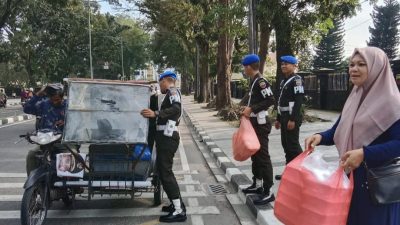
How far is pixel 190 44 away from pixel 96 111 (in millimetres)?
36163

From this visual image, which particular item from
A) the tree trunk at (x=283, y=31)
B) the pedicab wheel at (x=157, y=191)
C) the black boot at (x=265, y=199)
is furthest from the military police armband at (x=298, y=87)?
the tree trunk at (x=283, y=31)

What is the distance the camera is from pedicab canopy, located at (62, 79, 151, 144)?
5.72 m

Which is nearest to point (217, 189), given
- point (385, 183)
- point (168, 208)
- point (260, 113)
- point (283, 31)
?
point (168, 208)

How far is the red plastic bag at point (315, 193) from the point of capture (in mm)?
2814

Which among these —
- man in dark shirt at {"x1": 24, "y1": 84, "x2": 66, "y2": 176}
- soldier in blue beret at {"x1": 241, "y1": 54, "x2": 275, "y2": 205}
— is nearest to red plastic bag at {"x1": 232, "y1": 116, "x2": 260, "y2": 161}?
soldier in blue beret at {"x1": 241, "y1": 54, "x2": 275, "y2": 205}

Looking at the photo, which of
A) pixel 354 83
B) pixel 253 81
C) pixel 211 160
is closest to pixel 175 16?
pixel 211 160

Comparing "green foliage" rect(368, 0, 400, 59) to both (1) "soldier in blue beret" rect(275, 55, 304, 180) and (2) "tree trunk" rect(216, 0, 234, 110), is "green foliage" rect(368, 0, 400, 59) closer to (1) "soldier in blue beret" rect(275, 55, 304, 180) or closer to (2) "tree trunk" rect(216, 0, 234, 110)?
(2) "tree trunk" rect(216, 0, 234, 110)

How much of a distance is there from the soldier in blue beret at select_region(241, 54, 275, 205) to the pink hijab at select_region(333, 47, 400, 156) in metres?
2.98

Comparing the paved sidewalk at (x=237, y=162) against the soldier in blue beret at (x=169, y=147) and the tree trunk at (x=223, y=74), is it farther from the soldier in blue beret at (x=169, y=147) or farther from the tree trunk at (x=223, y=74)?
the tree trunk at (x=223, y=74)

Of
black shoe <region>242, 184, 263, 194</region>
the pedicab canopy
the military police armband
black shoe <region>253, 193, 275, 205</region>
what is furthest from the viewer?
the military police armband

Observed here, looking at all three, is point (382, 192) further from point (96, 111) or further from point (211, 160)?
point (211, 160)

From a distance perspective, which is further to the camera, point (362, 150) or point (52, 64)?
point (52, 64)

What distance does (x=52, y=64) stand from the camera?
40469 millimetres

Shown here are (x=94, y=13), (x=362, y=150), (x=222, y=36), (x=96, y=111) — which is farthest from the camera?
(x=94, y=13)
